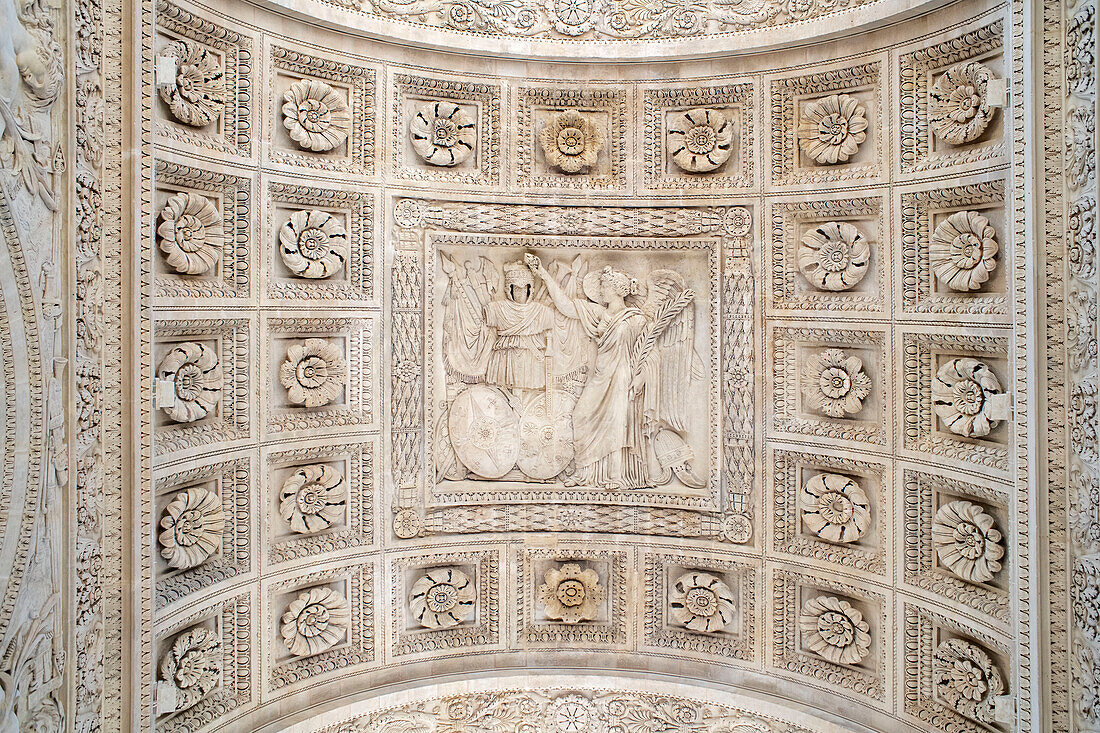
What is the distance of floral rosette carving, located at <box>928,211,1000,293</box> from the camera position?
7594 mm

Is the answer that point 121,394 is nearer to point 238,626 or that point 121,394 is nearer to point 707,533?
point 238,626

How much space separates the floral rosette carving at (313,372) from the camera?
8500mm

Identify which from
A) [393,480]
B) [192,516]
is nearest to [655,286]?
[393,480]

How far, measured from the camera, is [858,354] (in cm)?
866

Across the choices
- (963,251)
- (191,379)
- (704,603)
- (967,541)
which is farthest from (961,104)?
(191,379)

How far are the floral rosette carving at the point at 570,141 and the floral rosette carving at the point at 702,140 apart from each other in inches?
37.3

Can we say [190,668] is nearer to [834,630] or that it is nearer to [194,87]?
[194,87]

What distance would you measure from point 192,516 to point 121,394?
5.50ft

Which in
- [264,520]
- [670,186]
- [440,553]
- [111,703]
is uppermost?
[670,186]

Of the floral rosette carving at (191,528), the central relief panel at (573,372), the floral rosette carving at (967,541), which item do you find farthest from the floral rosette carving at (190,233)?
the floral rosette carving at (967,541)

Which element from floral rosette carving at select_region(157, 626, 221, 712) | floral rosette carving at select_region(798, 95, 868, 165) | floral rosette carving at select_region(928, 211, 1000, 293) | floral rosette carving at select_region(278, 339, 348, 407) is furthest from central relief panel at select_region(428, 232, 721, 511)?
floral rosette carving at select_region(157, 626, 221, 712)

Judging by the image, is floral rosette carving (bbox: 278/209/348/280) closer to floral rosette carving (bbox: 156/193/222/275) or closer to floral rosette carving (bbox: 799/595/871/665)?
floral rosette carving (bbox: 156/193/222/275)

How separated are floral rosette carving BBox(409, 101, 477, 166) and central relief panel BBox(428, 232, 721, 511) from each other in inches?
38.6

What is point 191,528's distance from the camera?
781 cm
